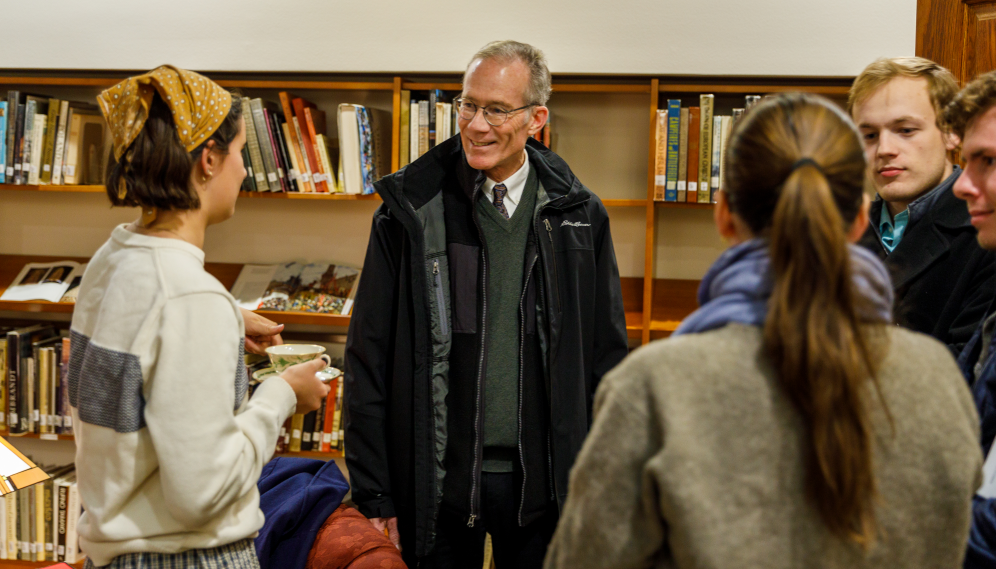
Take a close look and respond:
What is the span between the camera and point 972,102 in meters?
1.16

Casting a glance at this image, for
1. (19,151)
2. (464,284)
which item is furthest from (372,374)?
(19,151)

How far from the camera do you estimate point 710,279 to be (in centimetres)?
79

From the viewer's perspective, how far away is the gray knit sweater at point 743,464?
0.69 meters

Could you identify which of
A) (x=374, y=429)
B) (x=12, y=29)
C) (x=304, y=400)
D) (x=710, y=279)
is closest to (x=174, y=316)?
(x=304, y=400)

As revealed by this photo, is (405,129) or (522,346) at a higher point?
(405,129)

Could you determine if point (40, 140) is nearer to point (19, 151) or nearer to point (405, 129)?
point (19, 151)

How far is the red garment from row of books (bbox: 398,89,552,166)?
1.35 metres

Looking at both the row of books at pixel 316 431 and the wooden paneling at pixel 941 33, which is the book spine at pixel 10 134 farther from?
the wooden paneling at pixel 941 33

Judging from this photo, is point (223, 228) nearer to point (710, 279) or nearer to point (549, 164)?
point (549, 164)

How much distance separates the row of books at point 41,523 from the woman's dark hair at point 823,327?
10.2 feet

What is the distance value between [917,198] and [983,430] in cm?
79

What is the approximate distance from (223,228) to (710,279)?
271 cm

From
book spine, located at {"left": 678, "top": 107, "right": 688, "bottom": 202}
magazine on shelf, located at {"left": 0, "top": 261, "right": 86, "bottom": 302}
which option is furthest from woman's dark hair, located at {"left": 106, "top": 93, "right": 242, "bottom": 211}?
magazine on shelf, located at {"left": 0, "top": 261, "right": 86, "bottom": 302}

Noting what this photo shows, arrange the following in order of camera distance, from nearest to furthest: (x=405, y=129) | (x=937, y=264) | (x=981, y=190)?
(x=981, y=190) < (x=937, y=264) < (x=405, y=129)
